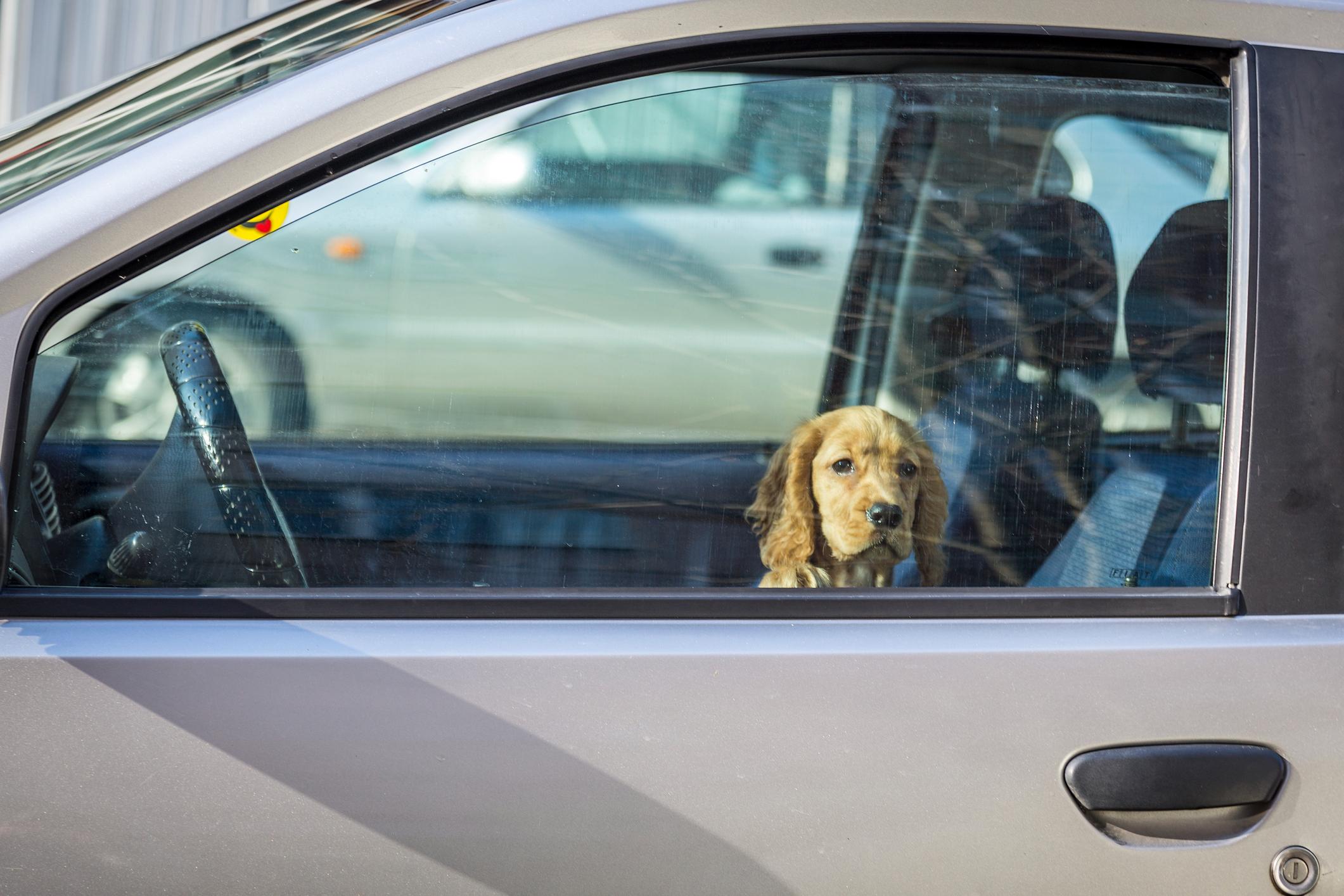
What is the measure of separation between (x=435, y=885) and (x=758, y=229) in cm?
85

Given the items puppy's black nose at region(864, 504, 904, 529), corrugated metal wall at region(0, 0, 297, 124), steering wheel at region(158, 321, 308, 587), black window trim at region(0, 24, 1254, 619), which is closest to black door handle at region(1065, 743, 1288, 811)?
black window trim at region(0, 24, 1254, 619)

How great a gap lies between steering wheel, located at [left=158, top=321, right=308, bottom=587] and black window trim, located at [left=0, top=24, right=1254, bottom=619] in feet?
0.30

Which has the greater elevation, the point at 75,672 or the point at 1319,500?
the point at 1319,500

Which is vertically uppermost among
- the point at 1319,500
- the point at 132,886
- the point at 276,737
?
the point at 1319,500

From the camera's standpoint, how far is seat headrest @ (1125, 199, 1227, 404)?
1.31 metres

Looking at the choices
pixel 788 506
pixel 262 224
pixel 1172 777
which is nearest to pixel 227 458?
pixel 262 224

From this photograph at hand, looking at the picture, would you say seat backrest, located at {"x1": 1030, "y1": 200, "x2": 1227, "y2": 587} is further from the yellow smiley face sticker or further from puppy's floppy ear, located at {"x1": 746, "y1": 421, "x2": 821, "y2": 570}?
the yellow smiley face sticker

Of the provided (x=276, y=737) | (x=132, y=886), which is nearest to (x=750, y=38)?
(x=276, y=737)

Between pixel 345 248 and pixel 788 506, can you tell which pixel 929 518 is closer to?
Answer: pixel 788 506

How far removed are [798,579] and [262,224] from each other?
0.74 meters

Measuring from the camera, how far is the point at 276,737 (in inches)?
43.4

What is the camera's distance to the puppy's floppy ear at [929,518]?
1.34m

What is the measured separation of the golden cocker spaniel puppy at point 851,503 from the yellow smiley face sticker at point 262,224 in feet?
2.12

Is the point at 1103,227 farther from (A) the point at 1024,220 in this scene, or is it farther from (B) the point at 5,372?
(B) the point at 5,372
